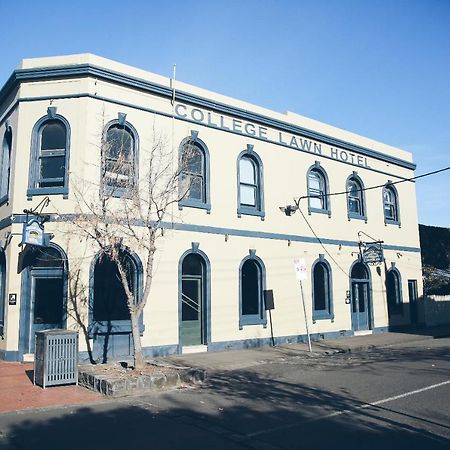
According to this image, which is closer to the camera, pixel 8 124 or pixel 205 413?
pixel 205 413

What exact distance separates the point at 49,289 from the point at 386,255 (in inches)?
586

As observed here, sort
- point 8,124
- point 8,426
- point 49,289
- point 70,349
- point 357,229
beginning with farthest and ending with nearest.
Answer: point 357,229 → point 8,124 → point 49,289 → point 70,349 → point 8,426

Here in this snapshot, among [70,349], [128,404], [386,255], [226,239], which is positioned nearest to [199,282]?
[226,239]

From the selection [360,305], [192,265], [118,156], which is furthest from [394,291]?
[118,156]

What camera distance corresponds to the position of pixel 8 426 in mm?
7008

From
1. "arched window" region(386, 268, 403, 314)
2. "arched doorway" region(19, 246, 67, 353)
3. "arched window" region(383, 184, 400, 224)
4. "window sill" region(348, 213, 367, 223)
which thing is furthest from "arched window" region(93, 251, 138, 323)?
"arched window" region(383, 184, 400, 224)

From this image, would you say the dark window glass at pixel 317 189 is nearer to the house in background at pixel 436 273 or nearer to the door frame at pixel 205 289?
the door frame at pixel 205 289

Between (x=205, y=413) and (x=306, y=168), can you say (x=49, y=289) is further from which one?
(x=306, y=168)

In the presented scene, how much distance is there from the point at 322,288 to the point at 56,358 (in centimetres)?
1167

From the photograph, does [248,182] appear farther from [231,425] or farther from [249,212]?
[231,425]

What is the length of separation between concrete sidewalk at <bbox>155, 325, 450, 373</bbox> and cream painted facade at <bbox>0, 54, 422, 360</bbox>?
65cm

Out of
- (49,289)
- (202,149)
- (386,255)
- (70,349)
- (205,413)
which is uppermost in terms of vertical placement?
(202,149)

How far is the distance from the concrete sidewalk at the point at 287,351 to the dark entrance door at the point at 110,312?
1177 mm

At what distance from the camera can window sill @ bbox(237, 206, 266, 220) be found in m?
16.3
